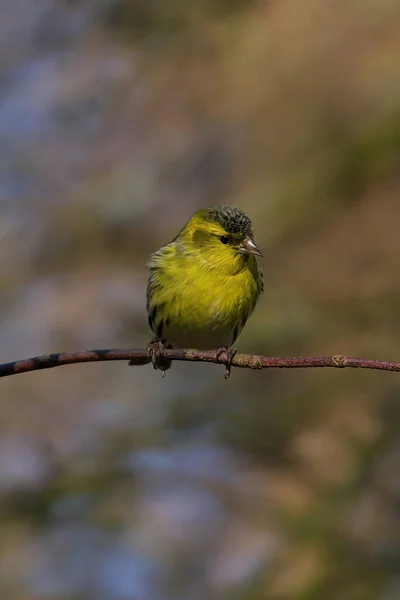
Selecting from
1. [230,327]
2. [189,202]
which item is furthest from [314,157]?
[230,327]

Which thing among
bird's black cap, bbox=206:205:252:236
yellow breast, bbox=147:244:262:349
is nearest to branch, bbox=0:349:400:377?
yellow breast, bbox=147:244:262:349

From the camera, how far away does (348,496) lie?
196 inches

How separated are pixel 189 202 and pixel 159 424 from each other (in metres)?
1.54

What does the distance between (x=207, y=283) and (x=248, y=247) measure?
23 centimetres

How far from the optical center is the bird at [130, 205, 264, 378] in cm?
379

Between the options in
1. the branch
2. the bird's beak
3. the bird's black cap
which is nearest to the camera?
the branch

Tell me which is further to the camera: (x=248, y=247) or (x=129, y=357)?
(x=248, y=247)

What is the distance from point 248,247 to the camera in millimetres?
3840

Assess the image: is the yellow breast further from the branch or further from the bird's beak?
the branch

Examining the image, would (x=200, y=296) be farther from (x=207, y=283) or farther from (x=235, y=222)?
(x=235, y=222)

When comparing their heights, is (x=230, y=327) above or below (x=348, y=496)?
above

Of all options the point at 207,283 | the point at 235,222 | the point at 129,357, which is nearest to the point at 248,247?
the point at 235,222

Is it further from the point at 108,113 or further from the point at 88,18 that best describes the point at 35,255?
the point at 88,18

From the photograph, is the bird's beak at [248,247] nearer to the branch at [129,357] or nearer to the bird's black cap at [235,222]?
the bird's black cap at [235,222]
